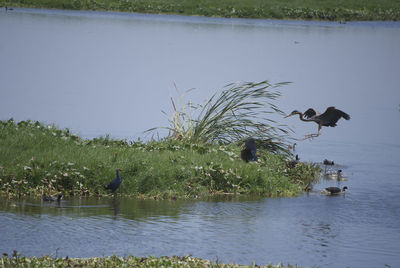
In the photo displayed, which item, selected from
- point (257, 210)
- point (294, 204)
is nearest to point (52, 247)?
point (257, 210)

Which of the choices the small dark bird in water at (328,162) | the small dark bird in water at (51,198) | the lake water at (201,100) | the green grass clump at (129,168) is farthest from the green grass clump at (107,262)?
the small dark bird in water at (328,162)

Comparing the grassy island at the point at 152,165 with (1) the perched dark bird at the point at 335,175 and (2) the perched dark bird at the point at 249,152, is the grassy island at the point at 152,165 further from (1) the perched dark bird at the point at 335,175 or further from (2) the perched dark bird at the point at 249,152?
(1) the perched dark bird at the point at 335,175

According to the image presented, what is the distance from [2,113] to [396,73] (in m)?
22.6

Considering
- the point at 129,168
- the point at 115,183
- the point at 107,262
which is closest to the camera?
the point at 107,262

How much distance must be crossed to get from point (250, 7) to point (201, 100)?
41.9 metres

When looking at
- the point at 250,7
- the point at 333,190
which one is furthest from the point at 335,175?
the point at 250,7

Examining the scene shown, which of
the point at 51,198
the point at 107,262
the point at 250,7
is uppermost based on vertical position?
the point at 250,7

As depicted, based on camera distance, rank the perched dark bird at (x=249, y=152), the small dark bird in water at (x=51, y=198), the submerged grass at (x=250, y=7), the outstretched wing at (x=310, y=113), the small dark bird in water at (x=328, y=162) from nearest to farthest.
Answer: the small dark bird in water at (x=51, y=198) < the perched dark bird at (x=249, y=152) < the outstretched wing at (x=310, y=113) < the small dark bird in water at (x=328, y=162) < the submerged grass at (x=250, y=7)

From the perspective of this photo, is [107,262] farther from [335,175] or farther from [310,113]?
[335,175]

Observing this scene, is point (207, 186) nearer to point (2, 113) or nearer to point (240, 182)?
point (240, 182)

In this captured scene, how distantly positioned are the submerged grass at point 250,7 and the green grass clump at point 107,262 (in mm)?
53695

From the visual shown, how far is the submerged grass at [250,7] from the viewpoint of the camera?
62.3 metres

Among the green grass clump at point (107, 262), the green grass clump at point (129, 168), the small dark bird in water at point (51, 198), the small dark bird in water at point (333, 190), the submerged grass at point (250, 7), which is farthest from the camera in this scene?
the submerged grass at point (250, 7)

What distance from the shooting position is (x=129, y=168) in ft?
46.1
